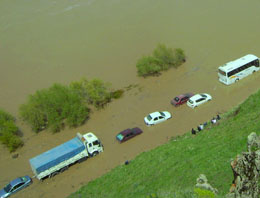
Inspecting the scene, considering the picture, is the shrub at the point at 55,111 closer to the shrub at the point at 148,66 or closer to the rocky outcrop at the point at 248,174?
the shrub at the point at 148,66

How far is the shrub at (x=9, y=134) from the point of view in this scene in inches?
1073

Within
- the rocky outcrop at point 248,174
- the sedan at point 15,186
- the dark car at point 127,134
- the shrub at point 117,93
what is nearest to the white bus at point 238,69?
the shrub at point 117,93

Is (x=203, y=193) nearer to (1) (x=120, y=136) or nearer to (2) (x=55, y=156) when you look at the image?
(2) (x=55, y=156)

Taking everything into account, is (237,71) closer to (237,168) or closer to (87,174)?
(87,174)

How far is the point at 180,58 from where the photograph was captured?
1372 inches

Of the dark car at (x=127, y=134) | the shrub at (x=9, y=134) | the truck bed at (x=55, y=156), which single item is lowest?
the dark car at (x=127, y=134)

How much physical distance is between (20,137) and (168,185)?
51.8ft

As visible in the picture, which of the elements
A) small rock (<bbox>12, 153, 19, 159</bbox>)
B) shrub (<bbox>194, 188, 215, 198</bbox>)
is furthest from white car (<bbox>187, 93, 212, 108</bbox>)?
shrub (<bbox>194, 188, 215, 198</bbox>)

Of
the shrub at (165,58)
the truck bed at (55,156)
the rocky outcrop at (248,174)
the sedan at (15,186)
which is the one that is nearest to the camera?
the rocky outcrop at (248,174)

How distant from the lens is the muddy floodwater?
26.0m

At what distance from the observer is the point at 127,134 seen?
25.8m

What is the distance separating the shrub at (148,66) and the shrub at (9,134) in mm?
12120

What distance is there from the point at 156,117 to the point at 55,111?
25.9 ft

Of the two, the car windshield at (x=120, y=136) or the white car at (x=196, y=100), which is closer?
the car windshield at (x=120, y=136)
